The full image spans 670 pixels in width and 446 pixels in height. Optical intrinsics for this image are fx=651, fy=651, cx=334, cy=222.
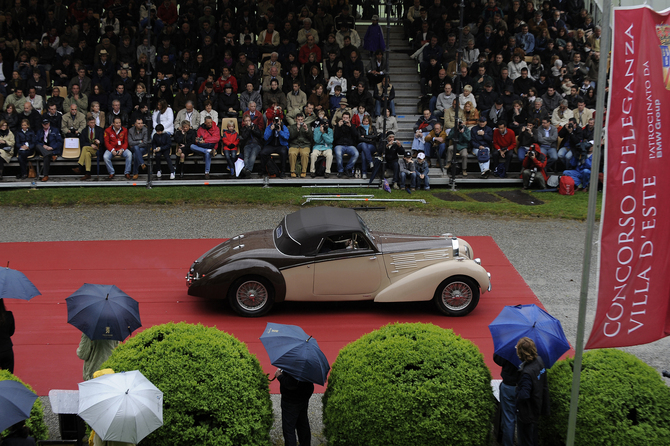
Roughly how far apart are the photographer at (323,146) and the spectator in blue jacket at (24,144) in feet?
24.8

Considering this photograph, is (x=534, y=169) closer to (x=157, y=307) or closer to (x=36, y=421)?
(x=157, y=307)

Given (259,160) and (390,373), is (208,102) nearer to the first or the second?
(259,160)

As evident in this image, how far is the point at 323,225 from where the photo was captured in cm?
1017

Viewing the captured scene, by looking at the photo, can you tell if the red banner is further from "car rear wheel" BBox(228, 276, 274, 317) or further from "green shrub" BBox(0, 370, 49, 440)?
"car rear wheel" BBox(228, 276, 274, 317)

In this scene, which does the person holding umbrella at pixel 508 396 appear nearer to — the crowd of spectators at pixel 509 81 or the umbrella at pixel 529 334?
the umbrella at pixel 529 334

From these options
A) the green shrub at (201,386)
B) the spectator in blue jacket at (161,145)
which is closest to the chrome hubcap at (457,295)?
the green shrub at (201,386)

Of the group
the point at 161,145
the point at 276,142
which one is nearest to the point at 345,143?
the point at 276,142

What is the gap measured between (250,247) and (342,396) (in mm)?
4607

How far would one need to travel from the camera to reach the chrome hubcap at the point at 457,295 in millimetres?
10211

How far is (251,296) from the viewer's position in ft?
33.2

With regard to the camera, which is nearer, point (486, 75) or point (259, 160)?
point (259, 160)

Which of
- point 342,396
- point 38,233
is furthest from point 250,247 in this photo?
point 38,233

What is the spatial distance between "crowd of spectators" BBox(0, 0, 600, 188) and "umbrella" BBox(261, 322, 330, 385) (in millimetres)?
11456

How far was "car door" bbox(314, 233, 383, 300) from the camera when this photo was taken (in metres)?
10.0
